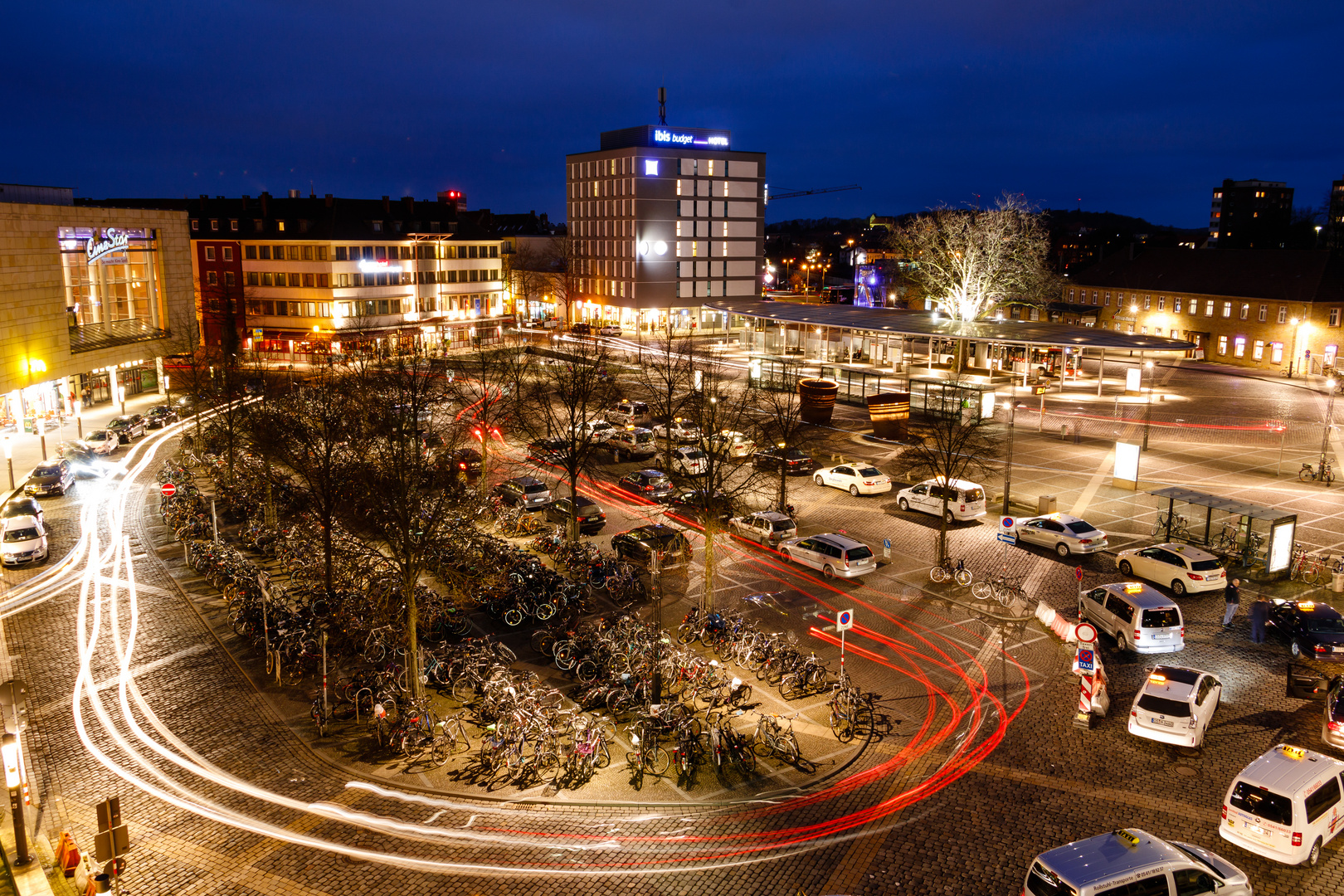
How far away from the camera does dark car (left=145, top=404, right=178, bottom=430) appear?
51.5 meters

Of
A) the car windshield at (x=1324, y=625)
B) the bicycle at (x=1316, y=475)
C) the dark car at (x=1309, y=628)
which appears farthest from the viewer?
the bicycle at (x=1316, y=475)

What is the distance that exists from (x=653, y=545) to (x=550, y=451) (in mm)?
8896

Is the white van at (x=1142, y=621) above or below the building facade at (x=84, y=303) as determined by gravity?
below

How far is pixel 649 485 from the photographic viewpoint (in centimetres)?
3594

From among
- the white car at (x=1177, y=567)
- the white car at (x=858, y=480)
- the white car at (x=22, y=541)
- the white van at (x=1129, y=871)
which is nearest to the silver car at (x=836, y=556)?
the white car at (x=1177, y=567)

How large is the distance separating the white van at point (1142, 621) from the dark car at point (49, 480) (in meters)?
39.7

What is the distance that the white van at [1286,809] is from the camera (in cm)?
1340

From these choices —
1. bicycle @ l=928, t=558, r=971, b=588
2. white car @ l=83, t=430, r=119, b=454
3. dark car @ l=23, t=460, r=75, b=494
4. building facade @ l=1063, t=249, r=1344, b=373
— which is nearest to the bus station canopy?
building facade @ l=1063, t=249, r=1344, b=373

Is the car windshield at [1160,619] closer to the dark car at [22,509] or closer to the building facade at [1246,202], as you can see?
the dark car at [22,509]

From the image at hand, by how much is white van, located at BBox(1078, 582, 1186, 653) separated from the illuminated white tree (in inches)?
2107

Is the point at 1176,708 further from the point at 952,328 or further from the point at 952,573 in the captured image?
the point at 952,328

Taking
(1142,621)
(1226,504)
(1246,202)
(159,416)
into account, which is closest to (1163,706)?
(1142,621)

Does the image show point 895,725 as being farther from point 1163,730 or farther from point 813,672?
point 1163,730

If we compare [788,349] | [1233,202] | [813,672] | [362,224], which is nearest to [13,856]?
[813,672]
